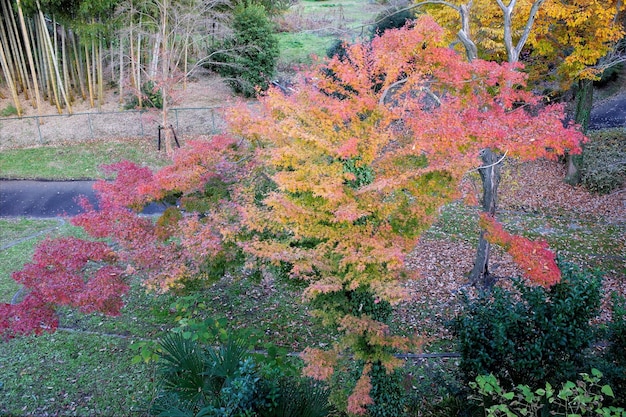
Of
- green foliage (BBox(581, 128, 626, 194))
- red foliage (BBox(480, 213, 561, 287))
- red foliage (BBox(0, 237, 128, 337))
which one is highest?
red foliage (BBox(480, 213, 561, 287))

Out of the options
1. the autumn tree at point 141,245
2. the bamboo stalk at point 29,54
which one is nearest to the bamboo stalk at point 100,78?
the bamboo stalk at point 29,54

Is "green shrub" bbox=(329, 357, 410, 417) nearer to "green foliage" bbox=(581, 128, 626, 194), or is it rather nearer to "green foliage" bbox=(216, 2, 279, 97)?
"green foliage" bbox=(581, 128, 626, 194)

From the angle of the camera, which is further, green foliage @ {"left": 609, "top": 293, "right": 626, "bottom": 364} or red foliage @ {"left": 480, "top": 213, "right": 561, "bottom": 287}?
red foliage @ {"left": 480, "top": 213, "right": 561, "bottom": 287}

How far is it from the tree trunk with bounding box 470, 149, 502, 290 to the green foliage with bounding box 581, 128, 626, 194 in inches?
239

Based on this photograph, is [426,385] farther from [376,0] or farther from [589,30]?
[376,0]

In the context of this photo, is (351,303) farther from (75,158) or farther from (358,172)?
(75,158)

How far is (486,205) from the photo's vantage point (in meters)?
8.58

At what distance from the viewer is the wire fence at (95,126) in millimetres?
18219

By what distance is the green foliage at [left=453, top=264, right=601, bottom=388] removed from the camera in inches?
197

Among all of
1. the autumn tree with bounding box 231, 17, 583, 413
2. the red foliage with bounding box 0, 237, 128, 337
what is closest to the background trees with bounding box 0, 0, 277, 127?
the red foliage with bounding box 0, 237, 128, 337

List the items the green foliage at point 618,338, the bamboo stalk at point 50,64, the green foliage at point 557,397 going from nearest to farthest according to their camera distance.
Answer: the green foliage at point 557,397
the green foliage at point 618,338
the bamboo stalk at point 50,64

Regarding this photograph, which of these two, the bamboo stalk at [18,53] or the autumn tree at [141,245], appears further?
the bamboo stalk at [18,53]

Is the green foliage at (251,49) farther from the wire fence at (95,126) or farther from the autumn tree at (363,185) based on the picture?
the autumn tree at (363,185)

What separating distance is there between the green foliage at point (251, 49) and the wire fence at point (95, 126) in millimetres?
1958
